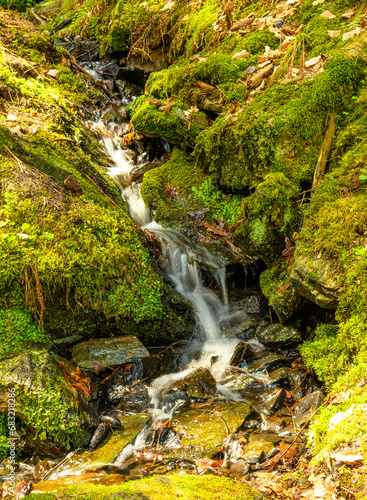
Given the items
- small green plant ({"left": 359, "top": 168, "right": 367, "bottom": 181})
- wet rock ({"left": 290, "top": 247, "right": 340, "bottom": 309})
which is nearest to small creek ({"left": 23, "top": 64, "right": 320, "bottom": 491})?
wet rock ({"left": 290, "top": 247, "right": 340, "bottom": 309})

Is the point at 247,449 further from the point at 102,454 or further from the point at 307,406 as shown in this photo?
the point at 102,454

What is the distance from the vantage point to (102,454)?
Answer: 12.3 ft

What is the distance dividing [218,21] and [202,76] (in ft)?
7.78

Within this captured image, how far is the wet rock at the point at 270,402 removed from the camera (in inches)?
164

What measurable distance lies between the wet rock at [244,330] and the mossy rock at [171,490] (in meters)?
3.06

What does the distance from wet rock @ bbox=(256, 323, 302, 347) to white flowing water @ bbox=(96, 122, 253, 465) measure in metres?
0.55

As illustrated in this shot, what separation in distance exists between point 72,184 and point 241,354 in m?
3.72

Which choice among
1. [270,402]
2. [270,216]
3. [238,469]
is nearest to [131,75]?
[270,216]

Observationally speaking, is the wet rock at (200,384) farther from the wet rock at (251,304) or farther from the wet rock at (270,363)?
the wet rock at (251,304)

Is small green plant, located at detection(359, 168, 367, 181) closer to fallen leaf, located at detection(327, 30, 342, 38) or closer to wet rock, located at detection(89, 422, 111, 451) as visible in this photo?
fallen leaf, located at detection(327, 30, 342, 38)

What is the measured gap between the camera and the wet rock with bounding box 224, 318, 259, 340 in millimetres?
5695

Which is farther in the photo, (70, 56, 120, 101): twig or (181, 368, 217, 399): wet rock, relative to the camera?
(70, 56, 120, 101): twig

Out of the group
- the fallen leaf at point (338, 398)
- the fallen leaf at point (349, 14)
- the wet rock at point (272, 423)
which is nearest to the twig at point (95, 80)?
the fallen leaf at point (349, 14)

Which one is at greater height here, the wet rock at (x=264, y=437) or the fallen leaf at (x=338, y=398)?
the fallen leaf at (x=338, y=398)
